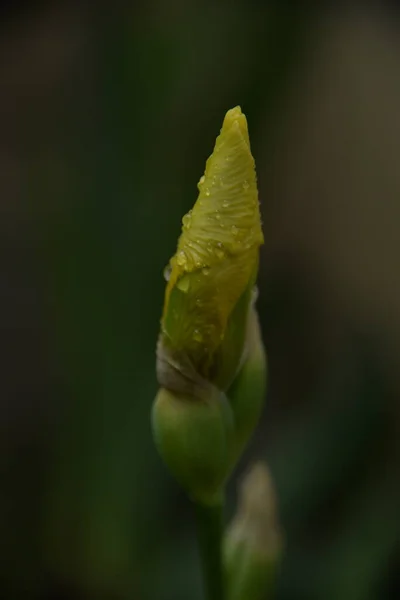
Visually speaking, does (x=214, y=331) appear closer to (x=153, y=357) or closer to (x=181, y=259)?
(x=181, y=259)

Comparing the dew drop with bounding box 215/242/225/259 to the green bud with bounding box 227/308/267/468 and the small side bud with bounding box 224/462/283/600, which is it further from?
the small side bud with bounding box 224/462/283/600

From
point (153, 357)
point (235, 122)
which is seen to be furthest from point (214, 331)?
point (153, 357)

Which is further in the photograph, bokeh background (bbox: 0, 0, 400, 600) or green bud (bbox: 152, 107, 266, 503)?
bokeh background (bbox: 0, 0, 400, 600)

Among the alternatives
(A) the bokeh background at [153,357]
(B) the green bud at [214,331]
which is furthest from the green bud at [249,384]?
(A) the bokeh background at [153,357]

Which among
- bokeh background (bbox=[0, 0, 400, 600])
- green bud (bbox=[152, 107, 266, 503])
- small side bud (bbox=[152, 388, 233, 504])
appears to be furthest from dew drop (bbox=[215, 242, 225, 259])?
bokeh background (bbox=[0, 0, 400, 600])

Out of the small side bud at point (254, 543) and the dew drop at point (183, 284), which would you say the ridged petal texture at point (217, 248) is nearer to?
the dew drop at point (183, 284)
